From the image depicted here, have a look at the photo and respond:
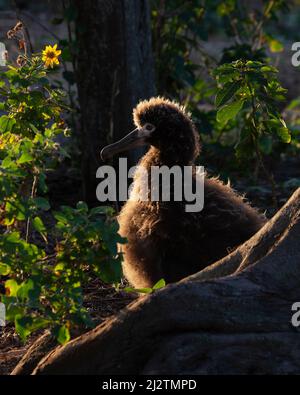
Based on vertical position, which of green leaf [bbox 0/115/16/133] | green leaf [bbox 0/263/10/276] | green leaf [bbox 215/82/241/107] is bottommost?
green leaf [bbox 0/263/10/276]

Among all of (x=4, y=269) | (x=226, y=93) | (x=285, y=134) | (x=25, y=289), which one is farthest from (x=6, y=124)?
(x=285, y=134)

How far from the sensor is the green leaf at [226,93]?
5.81 metres

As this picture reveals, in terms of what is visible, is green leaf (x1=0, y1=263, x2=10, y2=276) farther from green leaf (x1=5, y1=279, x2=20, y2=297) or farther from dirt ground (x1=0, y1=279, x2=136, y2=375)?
dirt ground (x1=0, y1=279, x2=136, y2=375)

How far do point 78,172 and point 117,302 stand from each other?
8.39 ft

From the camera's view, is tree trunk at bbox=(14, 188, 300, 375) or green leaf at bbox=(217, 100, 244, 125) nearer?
tree trunk at bbox=(14, 188, 300, 375)

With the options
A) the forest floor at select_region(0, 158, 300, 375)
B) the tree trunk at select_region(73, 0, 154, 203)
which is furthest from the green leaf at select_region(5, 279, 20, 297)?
the tree trunk at select_region(73, 0, 154, 203)

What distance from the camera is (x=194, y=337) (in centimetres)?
423

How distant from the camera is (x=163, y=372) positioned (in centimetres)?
412

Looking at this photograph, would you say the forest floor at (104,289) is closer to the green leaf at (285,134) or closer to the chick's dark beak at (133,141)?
the chick's dark beak at (133,141)

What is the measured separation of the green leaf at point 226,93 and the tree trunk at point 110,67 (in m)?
1.75

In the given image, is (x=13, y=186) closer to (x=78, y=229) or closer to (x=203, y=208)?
(x=78, y=229)

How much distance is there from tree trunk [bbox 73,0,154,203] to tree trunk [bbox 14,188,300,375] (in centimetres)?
345

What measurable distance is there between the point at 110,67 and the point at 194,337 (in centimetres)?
380

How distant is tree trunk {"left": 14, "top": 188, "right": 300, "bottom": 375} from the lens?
4.18 meters
